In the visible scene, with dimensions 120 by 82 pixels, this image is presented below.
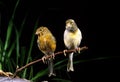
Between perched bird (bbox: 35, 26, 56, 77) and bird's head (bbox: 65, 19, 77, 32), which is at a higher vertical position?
bird's head (bbox: 65, 19, 77, 32)

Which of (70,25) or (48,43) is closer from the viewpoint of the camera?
(70,25)

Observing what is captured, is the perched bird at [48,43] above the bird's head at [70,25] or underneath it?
underneath

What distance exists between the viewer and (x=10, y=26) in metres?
3.48

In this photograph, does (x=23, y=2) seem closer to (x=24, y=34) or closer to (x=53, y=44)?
(x=24, y=34)

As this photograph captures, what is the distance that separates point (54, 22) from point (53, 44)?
72.0 inches

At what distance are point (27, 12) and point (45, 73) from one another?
0.56 metres

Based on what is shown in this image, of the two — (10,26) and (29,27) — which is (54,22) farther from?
(10,26)

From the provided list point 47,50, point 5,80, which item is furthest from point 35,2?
point 5,80

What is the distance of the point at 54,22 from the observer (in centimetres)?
385

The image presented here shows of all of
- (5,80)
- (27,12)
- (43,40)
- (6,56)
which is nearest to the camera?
(5,80)

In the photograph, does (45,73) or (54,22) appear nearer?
(45,73)

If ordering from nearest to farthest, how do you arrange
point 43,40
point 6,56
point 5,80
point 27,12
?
1. point 5,80
2. point 43,40
3. point 6,56
4. point 27,12

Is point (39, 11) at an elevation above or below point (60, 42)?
above

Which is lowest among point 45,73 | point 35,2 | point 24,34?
point 45,73
